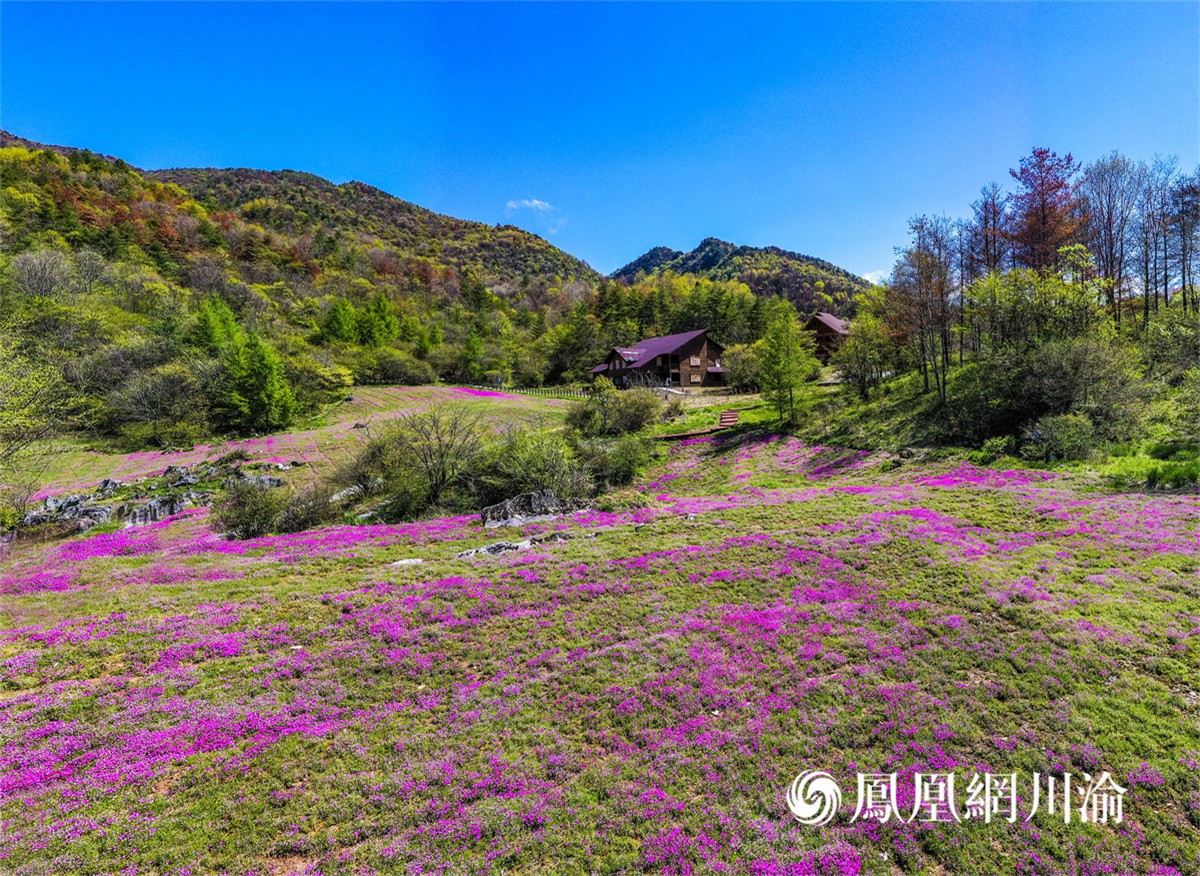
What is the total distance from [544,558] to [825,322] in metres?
59.4

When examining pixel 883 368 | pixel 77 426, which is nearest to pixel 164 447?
pixel 77 426

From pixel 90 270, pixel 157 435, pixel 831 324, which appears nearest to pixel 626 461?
pixel 157 435

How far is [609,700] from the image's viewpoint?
617 centimetres

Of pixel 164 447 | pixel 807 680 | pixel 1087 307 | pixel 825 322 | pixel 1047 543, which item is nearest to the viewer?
pixel 807 680

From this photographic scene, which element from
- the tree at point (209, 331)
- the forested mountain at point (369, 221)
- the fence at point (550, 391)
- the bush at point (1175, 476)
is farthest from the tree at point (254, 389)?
the forested mountain at point (369, 221)

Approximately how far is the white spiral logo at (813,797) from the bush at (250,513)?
1782 centimetres

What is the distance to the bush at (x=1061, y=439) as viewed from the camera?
15.3 metres

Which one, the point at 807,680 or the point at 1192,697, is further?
the point at 807,680

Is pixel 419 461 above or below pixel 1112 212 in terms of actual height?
below

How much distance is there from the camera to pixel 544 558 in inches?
455

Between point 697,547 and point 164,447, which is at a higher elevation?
point 164,447

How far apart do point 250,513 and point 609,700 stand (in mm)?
15542

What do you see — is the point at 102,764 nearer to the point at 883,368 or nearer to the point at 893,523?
the point at 893,523

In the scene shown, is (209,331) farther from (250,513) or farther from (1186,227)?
(1186,227)
